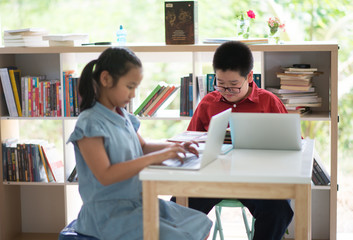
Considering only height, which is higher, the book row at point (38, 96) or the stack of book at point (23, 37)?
the stack of book at point (23, 37)

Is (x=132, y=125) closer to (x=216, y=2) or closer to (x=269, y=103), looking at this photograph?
(x=269, y=103)

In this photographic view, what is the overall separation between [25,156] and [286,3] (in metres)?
2.79

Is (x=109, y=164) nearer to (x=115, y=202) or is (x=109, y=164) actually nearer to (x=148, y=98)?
(x=115, y=202)

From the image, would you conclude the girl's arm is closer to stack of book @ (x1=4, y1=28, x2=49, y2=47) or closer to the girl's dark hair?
the girl's dark hair

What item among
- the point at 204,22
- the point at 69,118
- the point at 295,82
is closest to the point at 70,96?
the point at 69,118

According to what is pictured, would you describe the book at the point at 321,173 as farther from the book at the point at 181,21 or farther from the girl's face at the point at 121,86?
the girl's face at the point at 121,86

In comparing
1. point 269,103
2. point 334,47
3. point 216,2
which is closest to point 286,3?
point 216,2

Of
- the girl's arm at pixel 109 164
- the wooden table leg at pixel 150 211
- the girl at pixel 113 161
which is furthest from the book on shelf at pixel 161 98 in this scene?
the wooden table leg at pixel 150 211

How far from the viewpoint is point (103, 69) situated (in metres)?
2.17

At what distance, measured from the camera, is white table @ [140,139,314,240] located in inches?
73.9

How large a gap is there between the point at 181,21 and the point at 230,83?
74 cm

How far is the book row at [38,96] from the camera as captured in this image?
3426mm

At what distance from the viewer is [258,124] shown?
222 cm

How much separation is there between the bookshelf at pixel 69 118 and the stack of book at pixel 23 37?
0.04 meters
